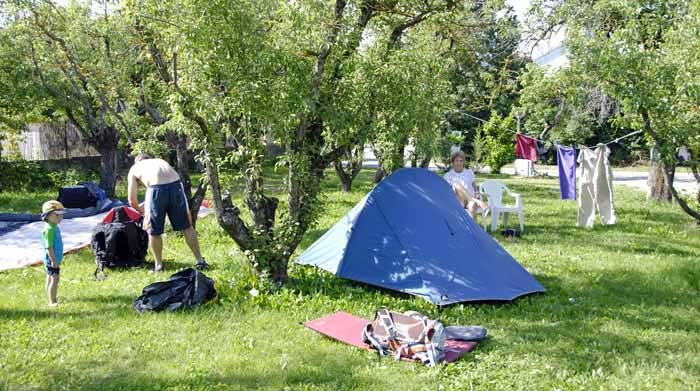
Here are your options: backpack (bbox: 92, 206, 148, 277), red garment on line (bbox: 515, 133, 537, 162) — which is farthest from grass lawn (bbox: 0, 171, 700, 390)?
red garment on line (bbox: 515, 133, 537, 162)

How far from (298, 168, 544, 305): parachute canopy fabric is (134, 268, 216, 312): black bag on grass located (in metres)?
1.37

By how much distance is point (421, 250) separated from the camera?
575cm

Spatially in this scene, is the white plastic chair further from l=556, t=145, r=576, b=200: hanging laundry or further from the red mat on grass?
the red mat on grass

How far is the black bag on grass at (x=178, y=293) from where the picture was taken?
16.9 ft

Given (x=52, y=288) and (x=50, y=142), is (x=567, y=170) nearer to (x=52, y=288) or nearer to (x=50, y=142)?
(x=52, y=288)

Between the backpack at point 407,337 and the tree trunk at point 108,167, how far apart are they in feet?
35.6

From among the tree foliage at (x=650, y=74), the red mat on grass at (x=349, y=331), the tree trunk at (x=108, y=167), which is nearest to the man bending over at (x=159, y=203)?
the red mat on grass at (x=349, y=331)

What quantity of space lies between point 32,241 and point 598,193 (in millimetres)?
8845

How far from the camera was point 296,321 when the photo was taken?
4.98 meters

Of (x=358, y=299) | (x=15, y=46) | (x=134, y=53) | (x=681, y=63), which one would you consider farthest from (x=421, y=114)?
(x=15, y=46)

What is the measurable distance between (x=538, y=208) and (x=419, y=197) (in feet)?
23.1

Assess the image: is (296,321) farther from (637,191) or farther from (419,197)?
(637,191)

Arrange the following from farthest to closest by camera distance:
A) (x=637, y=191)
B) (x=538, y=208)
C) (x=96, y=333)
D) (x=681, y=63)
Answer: (x=637, y=191)
(x=538, y=208)
(x=681, y=63)
(x=96, y=333)

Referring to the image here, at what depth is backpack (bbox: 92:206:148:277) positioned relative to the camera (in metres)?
6.60
